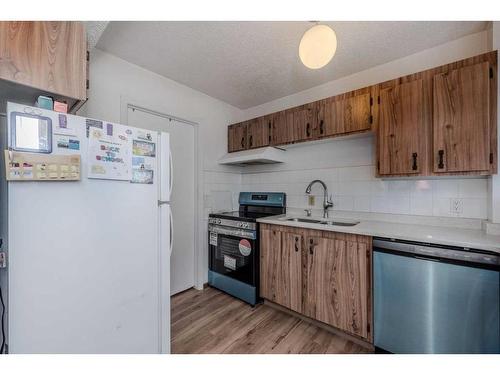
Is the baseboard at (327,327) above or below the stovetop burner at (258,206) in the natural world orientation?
below

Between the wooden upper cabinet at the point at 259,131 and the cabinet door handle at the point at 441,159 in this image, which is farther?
the wooden upper cabinet at the point at 259,131

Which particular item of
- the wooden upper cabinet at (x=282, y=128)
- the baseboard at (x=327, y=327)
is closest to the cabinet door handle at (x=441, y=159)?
the wooden upper cabinet at (x=282, y=128)

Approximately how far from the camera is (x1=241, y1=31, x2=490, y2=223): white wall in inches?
69.6

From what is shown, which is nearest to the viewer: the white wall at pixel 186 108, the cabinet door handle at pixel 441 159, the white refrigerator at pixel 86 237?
the white refrigerator at pixel 86 237

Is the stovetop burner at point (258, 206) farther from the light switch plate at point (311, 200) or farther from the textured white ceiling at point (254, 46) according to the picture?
the textured white ceiling at point (254, 46)

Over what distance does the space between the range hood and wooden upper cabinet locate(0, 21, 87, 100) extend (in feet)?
5.57

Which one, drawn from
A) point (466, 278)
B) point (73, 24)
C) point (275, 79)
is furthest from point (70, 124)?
point (466, 278)

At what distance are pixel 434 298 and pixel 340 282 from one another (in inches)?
23.2

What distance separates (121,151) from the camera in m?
1.25

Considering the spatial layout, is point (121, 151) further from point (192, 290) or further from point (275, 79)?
point (192, 290)

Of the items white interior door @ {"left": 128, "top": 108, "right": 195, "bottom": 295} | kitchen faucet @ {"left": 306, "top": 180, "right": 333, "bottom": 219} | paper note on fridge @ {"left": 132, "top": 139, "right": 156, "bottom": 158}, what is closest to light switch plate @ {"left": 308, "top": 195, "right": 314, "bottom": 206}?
kitchen faucet @ {"left": 306, "top": 180, "right": 333, "bottom": 219}

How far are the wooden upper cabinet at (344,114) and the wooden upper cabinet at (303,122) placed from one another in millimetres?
64

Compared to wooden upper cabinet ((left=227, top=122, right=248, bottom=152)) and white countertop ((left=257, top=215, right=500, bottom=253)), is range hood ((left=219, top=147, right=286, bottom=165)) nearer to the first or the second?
wooden upper cabinet ((left=227, top=122, right=248, bottom=152))

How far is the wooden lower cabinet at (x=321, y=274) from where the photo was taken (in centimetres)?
167
